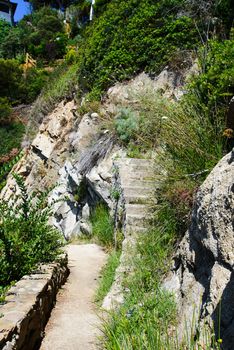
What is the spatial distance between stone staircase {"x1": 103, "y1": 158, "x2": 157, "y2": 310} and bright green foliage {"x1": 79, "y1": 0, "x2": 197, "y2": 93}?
3977mm

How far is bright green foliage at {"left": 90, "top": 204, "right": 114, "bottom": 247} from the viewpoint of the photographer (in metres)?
7.35

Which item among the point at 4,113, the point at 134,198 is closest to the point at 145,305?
the point at 134,198

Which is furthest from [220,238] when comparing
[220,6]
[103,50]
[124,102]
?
[103,50]

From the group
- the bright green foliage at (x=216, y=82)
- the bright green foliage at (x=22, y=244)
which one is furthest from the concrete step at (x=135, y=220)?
the bright green foliage at (x=216, y=82)

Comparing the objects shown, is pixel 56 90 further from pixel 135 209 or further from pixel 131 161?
pixel 135 209

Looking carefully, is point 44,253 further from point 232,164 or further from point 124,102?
point 124,102

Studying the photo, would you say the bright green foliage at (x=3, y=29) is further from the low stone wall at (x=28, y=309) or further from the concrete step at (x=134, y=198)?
the low stone wall at (x=28, y=309)

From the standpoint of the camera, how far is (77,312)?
4.39 m

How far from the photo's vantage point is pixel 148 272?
379 cm

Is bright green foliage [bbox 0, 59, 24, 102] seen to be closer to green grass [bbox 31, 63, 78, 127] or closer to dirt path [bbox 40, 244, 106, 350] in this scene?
green grass [bbox 31, 63, 78, 127]

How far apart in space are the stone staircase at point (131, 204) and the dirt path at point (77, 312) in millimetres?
340

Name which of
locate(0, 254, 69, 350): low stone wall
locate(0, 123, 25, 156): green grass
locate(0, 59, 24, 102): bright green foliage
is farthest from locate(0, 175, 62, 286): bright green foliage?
locate(0, 59, 24, 102): bright green foliage

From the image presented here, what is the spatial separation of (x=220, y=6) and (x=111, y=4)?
169 inches

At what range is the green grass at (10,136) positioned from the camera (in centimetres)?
1758
